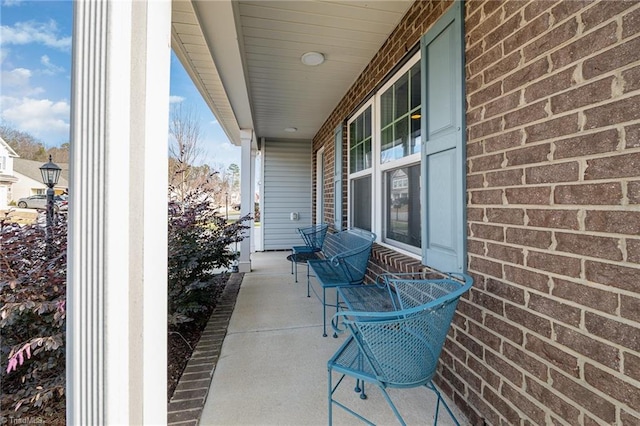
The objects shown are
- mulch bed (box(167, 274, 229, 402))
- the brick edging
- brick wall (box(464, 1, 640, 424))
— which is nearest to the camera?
brick wall (box(464, 1, 640, 424))

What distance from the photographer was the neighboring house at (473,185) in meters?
0.70

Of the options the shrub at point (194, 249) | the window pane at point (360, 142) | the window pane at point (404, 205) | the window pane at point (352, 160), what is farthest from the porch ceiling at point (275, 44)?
the shrub at point (194, 249)

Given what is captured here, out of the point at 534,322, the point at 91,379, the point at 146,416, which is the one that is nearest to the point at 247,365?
the point at 146,416

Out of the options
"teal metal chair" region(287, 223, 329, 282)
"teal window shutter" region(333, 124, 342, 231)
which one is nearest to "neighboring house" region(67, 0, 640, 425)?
"teal window shutter" region(333, 124, 342, 231)

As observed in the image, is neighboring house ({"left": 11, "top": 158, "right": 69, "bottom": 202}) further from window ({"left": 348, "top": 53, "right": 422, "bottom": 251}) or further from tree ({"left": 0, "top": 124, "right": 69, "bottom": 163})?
window ({"left": 348, "top": 53, "right": 422, "bottom": 251})

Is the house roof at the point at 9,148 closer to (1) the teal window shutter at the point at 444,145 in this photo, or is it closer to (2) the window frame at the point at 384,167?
(1) the teal window shutter at the point at 444,145

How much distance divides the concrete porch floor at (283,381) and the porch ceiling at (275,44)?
2439 millimetres

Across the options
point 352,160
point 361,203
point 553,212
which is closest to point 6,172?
point 553,212

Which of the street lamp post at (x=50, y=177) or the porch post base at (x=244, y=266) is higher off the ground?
the street lamp post at (x=50, y=177)

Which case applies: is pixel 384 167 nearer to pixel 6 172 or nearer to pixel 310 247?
pixel 310 247

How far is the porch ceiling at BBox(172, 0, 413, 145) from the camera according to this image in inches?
86.4

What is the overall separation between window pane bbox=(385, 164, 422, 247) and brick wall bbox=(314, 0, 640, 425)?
0.74 metres

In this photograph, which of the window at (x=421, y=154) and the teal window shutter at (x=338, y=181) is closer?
the window at (x=421, y=154)

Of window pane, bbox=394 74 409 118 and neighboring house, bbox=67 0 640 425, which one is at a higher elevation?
window pane, bbox=394 74 409 118
